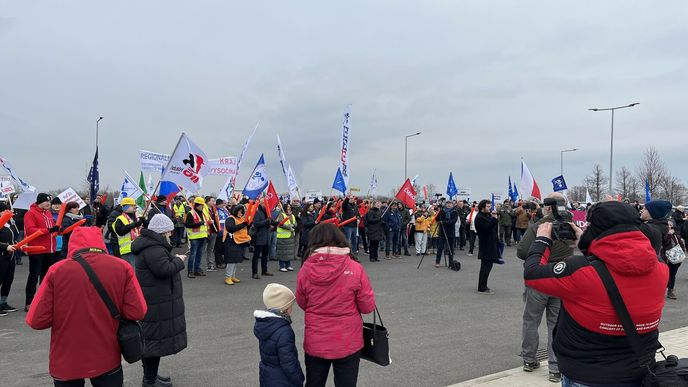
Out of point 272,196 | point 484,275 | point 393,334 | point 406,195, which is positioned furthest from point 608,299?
point 406,195

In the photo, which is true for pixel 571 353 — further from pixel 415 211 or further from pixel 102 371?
pixel 415 211

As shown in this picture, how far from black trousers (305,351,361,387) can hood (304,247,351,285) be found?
618mm

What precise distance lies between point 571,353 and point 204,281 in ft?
33.4

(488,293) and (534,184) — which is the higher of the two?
(534,184)

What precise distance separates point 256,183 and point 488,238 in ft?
22.2

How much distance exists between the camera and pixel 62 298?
142 inches

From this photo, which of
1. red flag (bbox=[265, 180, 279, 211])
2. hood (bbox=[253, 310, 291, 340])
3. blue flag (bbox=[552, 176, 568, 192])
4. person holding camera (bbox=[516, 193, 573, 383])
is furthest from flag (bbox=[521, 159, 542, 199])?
hood (bbox=[253, 310, 291, 340])

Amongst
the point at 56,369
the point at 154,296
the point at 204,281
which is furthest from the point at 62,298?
the point at 204,281

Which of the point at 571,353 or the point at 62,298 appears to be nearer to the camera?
the point at 571,353

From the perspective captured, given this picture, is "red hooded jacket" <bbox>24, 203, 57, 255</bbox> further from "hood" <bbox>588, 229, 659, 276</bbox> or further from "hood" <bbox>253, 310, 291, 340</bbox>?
"hood" <bbox>588, 229, 659, 276</bbox>

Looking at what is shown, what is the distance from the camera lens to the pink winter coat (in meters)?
3.72

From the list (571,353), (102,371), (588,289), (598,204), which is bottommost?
(102,371)

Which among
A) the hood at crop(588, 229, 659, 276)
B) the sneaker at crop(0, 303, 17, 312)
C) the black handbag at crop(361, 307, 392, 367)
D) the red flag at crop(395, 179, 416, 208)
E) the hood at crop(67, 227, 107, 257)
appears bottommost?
the sneaker at crop(0, 303, 17, 312)

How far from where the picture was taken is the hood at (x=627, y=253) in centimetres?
274
